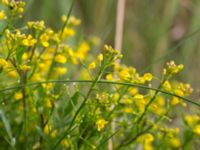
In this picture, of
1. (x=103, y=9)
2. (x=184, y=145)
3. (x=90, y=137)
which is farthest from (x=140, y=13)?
(x=90, y=137)

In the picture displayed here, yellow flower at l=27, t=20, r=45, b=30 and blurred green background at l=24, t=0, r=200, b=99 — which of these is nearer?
yellow flower at l=27, t=20, r=45, b=30

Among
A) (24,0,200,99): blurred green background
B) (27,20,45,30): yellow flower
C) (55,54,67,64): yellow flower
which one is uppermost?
(24,0,200,99): blurred green background

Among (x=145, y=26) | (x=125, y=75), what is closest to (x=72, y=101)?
(x=125, y=75)

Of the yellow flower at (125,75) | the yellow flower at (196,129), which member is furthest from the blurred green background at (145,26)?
the yellow flower at (125,75)

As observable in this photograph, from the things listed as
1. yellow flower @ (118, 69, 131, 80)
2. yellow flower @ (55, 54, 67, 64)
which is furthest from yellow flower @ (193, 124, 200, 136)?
yellow flower @ (55, 54, 67, 64)

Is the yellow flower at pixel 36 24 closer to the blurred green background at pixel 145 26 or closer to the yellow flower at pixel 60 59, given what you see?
the yellow flower at pixel 60 59

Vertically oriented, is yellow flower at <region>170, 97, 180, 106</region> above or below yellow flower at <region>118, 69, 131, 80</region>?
above

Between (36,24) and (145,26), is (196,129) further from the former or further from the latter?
(145,26)

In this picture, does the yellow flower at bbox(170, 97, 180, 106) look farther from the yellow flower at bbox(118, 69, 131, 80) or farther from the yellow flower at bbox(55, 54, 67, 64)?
the yellow flower at bbox(55, 54, 67, 64)

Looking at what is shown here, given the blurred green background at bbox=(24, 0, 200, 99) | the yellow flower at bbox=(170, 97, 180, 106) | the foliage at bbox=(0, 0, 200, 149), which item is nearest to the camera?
the foliage at bbox=(0, 0, 200, 149)
